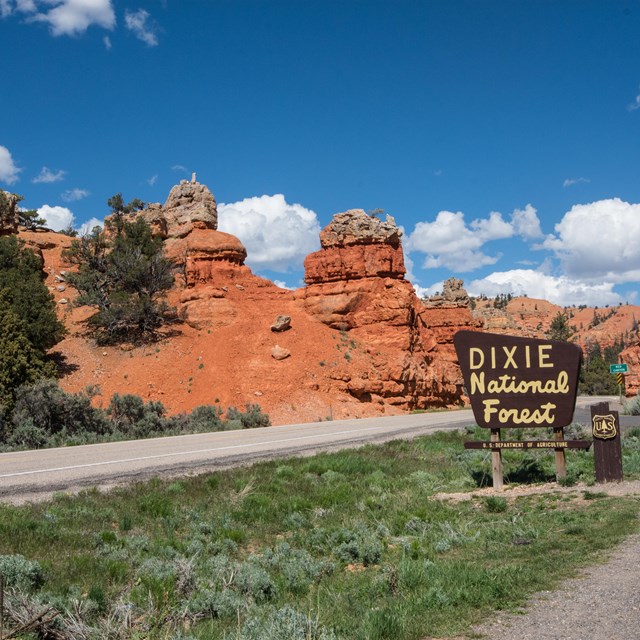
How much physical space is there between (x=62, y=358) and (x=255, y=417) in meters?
16.3

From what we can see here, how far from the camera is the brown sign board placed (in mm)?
12617

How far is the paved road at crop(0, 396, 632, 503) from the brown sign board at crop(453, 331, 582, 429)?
19.4ft

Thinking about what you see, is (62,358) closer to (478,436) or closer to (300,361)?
(300,361)

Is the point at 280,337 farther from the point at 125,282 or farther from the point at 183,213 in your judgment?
the point at 183,213

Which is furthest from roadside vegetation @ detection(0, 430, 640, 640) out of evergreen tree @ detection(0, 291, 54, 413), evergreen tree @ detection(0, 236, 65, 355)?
evergreen tree @ detection(0, 236, 65, 355)

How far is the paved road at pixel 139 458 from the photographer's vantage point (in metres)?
11.6

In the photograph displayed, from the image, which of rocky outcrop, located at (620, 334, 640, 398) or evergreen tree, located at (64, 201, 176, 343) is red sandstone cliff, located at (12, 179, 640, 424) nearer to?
evergreen tree, located at (64, 201, 176, 343)

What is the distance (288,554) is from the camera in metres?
8.25

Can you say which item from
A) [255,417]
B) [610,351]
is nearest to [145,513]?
[255,417]

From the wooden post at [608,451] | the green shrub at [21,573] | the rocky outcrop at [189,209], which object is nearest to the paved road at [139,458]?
the green shrub at [21,573]

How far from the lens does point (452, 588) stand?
20.1ft

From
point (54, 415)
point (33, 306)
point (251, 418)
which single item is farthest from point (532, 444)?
point (33, 306)

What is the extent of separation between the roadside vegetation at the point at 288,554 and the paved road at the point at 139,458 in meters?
1.21

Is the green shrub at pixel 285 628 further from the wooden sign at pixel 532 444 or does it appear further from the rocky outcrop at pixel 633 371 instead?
the rocky outcrop at pixel 633 371
